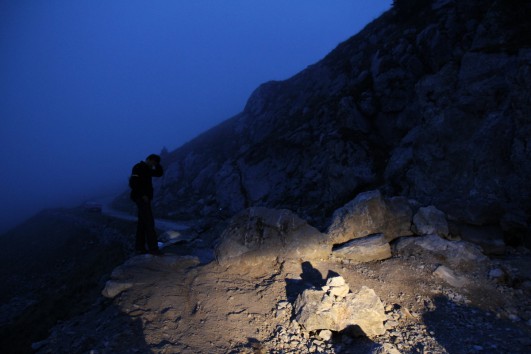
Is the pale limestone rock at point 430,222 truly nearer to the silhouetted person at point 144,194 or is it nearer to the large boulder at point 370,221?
the large boulder at point 370,221

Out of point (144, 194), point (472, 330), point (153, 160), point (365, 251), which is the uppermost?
point (153, 160)

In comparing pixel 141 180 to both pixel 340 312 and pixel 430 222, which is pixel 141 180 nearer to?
pixel 340 312

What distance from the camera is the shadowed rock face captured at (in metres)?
11.2

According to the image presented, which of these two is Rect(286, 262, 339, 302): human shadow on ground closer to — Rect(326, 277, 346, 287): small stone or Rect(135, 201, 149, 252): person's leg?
Rect(326, 277, 346, 287): small stone

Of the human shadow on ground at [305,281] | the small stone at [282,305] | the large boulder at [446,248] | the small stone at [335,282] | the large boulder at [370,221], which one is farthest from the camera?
the large boulder at [370,221]

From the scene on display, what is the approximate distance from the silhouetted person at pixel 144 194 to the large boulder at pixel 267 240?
9.52ft

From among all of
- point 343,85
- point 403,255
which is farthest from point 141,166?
point 343,85

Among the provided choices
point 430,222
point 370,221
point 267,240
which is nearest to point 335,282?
point 267,240

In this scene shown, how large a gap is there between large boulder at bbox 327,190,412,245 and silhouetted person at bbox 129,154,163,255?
6.19 m

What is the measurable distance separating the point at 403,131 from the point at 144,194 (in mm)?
23357

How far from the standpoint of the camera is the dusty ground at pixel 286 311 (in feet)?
16.3

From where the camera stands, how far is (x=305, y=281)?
711 centimetres

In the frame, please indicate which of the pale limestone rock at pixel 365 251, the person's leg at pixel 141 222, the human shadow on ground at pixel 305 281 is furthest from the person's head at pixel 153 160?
the pale limestone rock at pixel 365 251

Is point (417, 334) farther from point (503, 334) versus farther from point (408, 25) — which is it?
point (408, 25)
